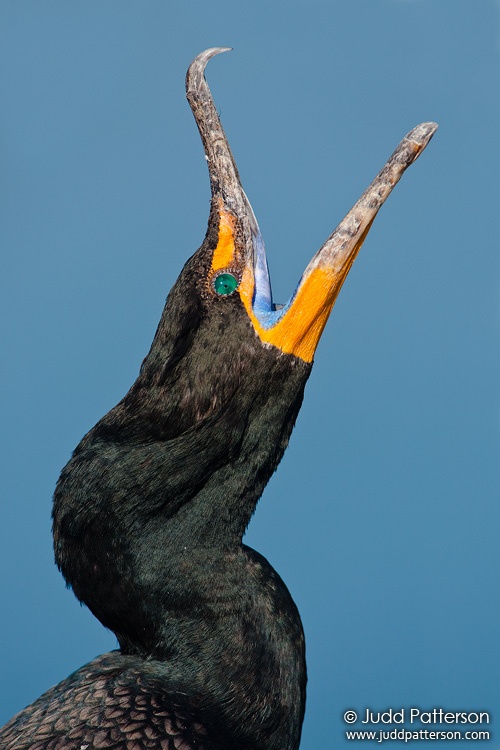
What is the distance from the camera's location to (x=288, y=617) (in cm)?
365

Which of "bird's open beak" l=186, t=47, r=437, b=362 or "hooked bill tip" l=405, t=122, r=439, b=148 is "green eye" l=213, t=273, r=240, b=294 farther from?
"hooked bill tip" l=405, t=122, r=439, b=148

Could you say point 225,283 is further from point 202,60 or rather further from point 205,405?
point 202,60

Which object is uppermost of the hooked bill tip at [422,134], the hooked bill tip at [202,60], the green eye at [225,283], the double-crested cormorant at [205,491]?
the hooked bill tip at [202,60]

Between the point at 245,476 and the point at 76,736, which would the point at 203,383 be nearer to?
the point at 245,476

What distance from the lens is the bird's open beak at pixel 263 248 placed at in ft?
11.5

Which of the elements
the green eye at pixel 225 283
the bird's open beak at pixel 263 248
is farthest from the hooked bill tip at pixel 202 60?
the green eye at pixel 225 283

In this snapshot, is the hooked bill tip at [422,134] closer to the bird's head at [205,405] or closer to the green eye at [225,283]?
the bird's head at [205,405]

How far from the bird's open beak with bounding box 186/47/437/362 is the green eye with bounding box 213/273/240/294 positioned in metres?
0.02

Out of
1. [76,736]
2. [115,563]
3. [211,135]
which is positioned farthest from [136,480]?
[211,135]

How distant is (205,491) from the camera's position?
144 inches

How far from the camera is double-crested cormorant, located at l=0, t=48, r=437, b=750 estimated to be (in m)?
3.53

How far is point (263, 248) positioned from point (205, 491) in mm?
800

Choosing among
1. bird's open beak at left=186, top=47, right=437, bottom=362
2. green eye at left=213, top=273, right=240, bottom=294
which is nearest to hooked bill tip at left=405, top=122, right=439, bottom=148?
bird's open beak at left=186, top=47, right=437, bottom=362

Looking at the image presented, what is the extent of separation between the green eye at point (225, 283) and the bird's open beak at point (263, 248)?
2 centimetres
